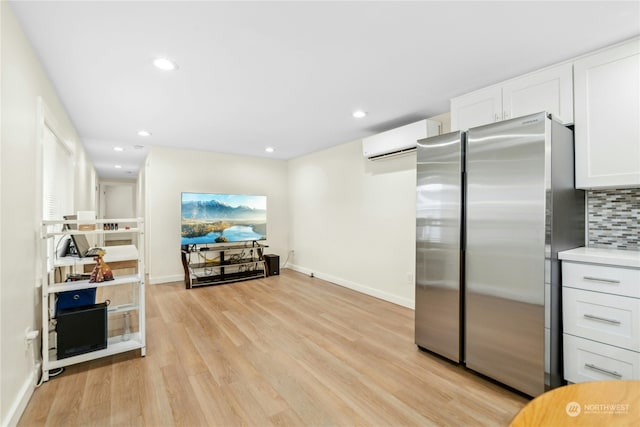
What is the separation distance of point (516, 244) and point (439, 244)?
0.57 metres

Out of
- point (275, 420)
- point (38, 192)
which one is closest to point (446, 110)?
point (275, 420)

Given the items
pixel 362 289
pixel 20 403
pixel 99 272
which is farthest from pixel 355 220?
pixel 20 403

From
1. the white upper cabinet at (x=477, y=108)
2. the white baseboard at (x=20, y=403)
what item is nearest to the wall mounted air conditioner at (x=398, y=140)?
the white upper cabinet at (x=477, y=108)

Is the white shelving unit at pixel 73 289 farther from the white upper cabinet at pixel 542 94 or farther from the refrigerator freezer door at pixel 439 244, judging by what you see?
the white upper cabinet at pixel 542 94

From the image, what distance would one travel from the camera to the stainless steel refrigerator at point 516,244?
1.87 metres

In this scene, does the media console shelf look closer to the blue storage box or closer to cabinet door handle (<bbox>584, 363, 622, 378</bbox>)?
the blue storage box

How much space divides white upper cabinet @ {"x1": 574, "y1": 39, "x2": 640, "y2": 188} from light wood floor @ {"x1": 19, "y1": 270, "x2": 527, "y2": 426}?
5.40 feet

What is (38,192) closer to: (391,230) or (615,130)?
(391,230)

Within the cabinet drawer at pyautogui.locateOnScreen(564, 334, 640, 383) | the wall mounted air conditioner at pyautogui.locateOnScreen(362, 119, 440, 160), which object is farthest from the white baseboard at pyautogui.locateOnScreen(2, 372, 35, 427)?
the wall mounted air conditioner at pyautogui.locateOnScreen(362, 119, 440, 160)

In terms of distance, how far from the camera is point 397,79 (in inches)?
97.0

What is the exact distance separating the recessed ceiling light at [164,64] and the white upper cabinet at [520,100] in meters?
2.48

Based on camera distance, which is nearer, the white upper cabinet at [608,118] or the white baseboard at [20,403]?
the white baseboard at [20,403]

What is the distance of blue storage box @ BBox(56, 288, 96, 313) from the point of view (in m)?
2.37

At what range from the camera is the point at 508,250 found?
2.01 metres
